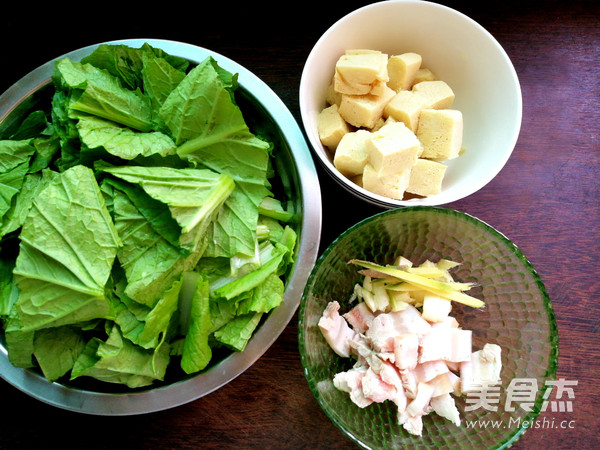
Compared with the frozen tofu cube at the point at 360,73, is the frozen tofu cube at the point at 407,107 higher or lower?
lower

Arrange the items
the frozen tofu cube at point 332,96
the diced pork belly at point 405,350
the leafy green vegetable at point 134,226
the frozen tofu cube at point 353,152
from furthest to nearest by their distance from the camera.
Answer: the frozen tofu cube at point 332,96
the frozen tofu cube at point 353,152
the diced pork belly at point 405,350
the leafy green vegetable at point 134,226

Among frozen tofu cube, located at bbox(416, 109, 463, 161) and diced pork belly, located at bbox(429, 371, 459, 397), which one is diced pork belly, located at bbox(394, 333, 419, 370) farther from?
frozen tofu cube, located at bbox(416, 109, 463, 161)

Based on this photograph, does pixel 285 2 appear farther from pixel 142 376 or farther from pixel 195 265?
pixel 142 376

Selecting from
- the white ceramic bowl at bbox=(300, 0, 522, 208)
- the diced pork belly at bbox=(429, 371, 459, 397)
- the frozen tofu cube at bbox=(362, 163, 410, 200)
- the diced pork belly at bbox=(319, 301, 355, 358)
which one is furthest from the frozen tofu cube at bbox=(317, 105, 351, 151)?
the diced pork belly at bbox=(429, 371, 459, 397)

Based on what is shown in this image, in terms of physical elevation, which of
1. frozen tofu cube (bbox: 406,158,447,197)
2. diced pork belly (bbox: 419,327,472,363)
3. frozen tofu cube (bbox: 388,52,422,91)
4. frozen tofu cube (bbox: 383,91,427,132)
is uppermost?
frozen tofu cube (bbox: 388,52,422,91)

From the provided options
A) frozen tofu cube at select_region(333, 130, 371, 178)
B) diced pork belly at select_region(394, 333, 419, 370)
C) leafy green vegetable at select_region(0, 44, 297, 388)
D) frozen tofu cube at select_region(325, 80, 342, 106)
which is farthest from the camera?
frozen tofu cube at select_region(325, 80, 342, 106)

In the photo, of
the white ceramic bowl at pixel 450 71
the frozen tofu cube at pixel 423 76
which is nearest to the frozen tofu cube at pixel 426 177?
the white ceramic bowl at pixel 450 71

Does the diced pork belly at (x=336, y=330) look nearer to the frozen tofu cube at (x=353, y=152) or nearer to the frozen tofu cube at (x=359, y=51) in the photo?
the frozen tofu cube at (x=353, y=152)

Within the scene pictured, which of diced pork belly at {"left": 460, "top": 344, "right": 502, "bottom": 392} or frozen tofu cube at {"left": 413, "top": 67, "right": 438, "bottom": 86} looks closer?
diced pork belly at {"left": 460, "top": 344, "right": 502, "bottom": 392}
